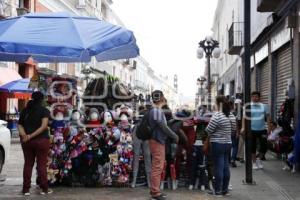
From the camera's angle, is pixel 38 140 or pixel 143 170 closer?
pixel 38 140

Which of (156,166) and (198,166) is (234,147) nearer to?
(198,166)

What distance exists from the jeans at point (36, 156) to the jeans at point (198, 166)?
242 cm

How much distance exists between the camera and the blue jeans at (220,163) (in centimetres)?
812

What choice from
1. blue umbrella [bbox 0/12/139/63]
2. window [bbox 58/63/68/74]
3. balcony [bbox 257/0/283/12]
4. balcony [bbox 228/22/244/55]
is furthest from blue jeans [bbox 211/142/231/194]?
window [bbox 58/63/68/74]

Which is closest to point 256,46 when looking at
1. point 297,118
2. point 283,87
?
point 283,87

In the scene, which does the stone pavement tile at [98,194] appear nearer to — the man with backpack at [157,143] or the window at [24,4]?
the man with backpack at [157,143]

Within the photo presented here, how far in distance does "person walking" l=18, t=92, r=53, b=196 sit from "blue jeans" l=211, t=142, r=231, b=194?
258 centimetres

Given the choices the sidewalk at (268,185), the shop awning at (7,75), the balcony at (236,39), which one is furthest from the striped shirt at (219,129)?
the shop awning at (7,75)

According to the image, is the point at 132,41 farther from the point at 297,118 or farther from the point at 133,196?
the point at 297,118

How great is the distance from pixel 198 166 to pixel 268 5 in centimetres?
622

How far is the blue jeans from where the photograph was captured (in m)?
8.12

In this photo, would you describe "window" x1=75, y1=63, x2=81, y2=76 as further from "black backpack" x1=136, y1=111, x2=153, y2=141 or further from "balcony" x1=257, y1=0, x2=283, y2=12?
"black backpack" x1=136, y1=111, x2=153, y2=141

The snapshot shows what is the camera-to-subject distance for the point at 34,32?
8.21 metres

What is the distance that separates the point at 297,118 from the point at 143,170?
3838 mm
